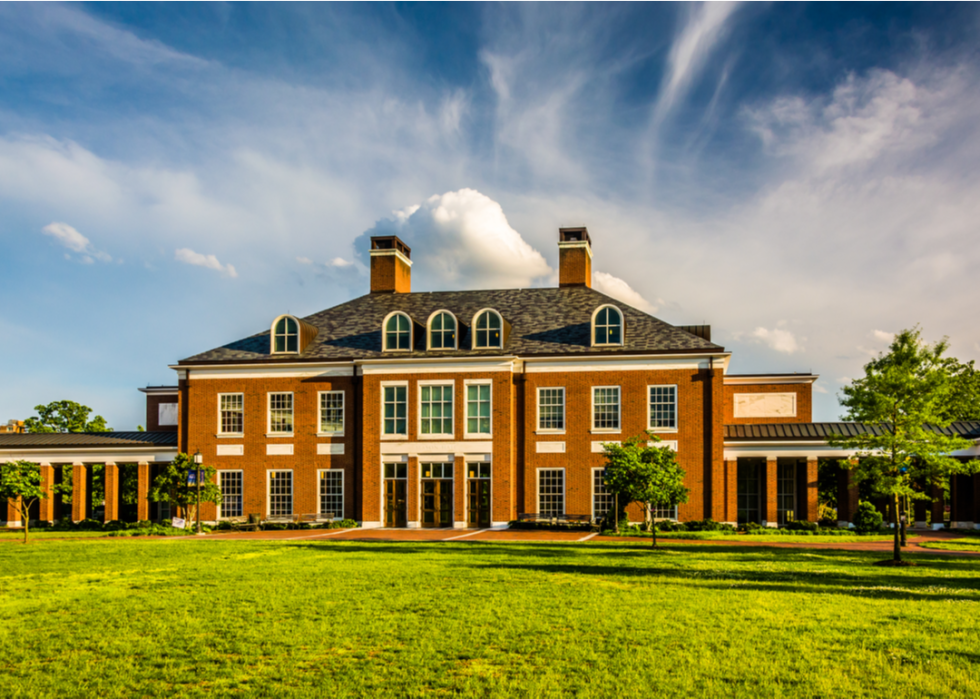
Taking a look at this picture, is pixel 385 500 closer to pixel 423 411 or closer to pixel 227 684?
pixel 423 411

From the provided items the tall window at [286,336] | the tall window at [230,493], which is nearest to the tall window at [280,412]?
the tall window at [286,336]

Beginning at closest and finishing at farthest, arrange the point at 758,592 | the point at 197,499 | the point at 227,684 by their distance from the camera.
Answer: the point at 227,684, the point at 758,592, the point at 197,499

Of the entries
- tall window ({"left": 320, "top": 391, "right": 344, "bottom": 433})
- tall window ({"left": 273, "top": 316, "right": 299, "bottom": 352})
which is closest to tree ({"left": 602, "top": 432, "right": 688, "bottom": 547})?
tall window ({"left": 320, "top": 391, "right": 344, "bottom": 433})

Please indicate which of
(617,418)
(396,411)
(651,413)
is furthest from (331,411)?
(651,413)

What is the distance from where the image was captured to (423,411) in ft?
121

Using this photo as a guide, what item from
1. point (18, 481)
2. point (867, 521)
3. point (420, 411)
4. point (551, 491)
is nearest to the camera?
point (18, 481)

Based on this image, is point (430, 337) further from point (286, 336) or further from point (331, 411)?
point (286, 336)

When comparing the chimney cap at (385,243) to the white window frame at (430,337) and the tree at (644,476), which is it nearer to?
the white window frame at (430,337)

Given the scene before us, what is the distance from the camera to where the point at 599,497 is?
35969mm

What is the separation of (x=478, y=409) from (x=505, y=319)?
517 centimetres

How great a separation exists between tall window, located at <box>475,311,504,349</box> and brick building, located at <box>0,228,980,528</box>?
0.18ft

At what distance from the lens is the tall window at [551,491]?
1432 inches

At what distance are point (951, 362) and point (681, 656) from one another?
1546 cm

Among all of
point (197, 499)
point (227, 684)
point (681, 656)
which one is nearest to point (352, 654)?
point (227, 684)
